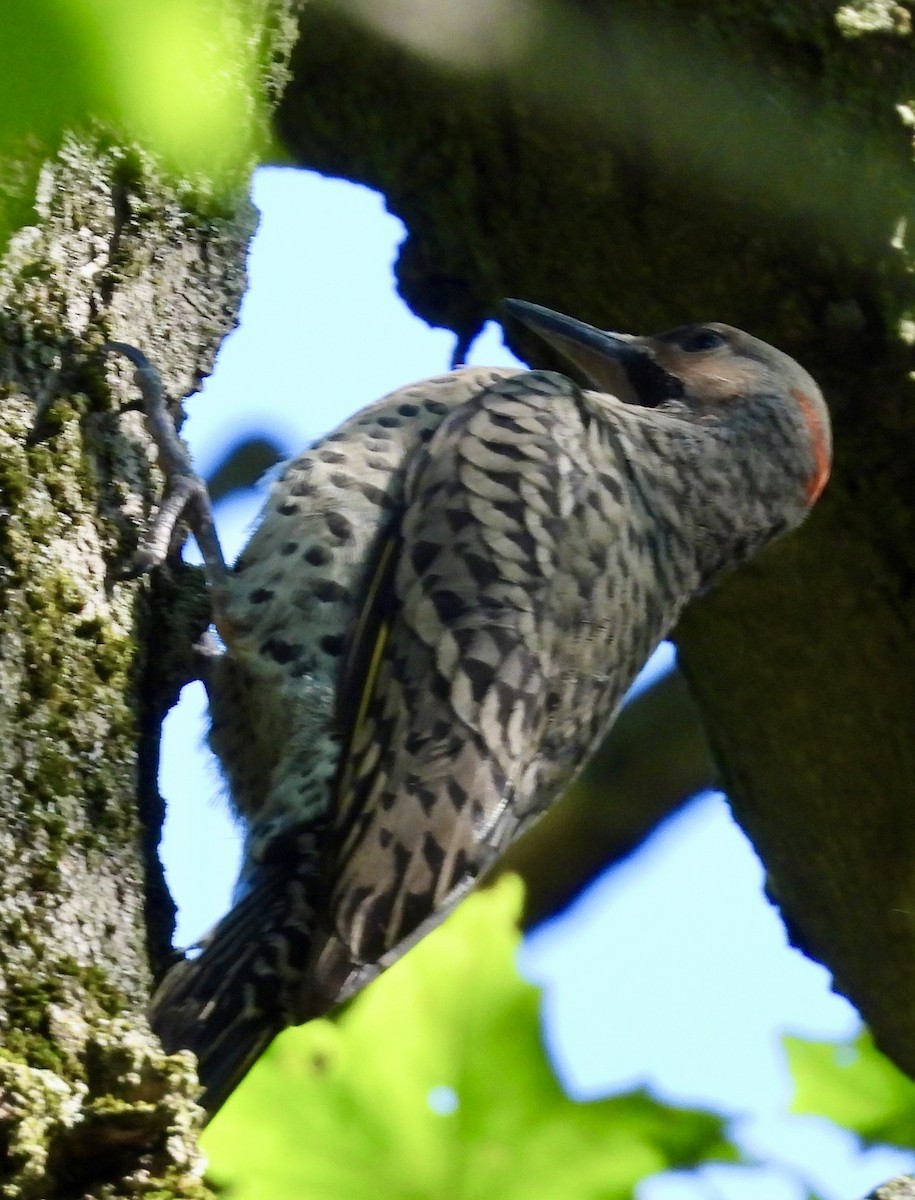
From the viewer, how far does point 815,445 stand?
3594 mm

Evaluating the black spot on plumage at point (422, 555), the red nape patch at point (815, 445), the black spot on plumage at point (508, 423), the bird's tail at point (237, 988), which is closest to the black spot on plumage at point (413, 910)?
the bird's tail at point (237, 988)

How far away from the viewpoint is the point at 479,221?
12.4ft

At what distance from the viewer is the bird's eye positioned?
3616 mm

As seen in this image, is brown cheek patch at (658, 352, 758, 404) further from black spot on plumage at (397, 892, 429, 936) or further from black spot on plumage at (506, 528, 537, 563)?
black spot on plumage at (397, 892, 429, 936)

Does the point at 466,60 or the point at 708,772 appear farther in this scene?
the point at 708,772

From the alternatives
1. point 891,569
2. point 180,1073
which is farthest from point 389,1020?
point 891,569

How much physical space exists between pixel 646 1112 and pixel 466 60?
8.82 ft

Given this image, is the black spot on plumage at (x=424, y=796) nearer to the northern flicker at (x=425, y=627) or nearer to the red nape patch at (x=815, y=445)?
the northern flicker at (x=425, y=627)

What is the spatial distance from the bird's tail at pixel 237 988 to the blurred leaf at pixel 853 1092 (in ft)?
2.63

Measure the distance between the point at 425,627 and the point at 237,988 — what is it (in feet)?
2.93

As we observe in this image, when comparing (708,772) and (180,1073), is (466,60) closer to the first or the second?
(708,772)

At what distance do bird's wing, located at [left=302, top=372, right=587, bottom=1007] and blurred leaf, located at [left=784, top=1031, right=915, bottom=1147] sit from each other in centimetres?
70

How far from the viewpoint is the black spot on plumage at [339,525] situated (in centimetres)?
315

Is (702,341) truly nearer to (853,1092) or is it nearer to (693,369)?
(693,369)
